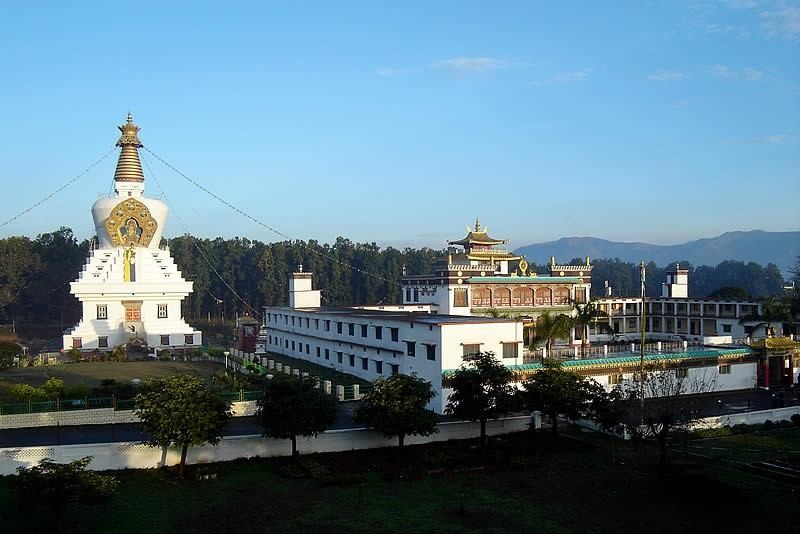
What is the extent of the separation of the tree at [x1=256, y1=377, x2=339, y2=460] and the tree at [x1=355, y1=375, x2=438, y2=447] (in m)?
1.25

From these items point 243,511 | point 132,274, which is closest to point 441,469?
point 243,511

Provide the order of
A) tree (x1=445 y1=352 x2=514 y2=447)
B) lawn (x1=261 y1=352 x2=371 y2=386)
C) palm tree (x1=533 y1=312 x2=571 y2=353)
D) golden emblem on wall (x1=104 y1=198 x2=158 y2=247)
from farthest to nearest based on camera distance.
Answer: golden emblem on wall (x1=104 y1=198 x2=158 y2=247) → lawn (x1=261 y1=352 x2=371 y2=386) → palm tree (x1=533 y1=312 x2=571 y2=353) → tree (x1=445 y1=352 x2=514 y2=447)

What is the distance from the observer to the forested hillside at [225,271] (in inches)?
2697

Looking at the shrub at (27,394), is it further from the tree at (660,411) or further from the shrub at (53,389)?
the tree at (660,411)

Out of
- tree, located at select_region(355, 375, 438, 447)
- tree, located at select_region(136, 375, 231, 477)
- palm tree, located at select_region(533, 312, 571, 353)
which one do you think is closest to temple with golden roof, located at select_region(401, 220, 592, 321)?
palm tree, located at select_region(533, 312, 571, 353)

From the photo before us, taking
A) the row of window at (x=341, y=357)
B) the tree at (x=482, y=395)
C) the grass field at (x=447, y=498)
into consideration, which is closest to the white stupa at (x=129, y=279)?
the row of window at (x=341, y=357)

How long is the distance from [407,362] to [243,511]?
14.2 m

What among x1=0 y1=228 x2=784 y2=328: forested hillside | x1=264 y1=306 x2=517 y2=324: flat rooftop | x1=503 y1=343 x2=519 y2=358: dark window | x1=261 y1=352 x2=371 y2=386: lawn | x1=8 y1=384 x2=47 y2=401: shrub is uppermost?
x1=0 y1=228 x2=784 y2=328: forested hillside

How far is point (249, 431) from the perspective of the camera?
2423 centimetres

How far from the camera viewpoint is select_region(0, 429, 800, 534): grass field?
16359mm

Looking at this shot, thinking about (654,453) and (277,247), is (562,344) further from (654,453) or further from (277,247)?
(277,247)

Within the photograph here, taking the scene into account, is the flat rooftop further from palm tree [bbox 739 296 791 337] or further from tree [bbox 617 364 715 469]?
palm tree [bbox 739 296 791 337]

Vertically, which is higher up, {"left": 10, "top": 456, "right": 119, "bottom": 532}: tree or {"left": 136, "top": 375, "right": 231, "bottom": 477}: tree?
{"left": 136, "top": 375, "right": 231, "bottom": 477}: tree

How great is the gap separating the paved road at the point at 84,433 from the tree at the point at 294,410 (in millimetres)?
906
